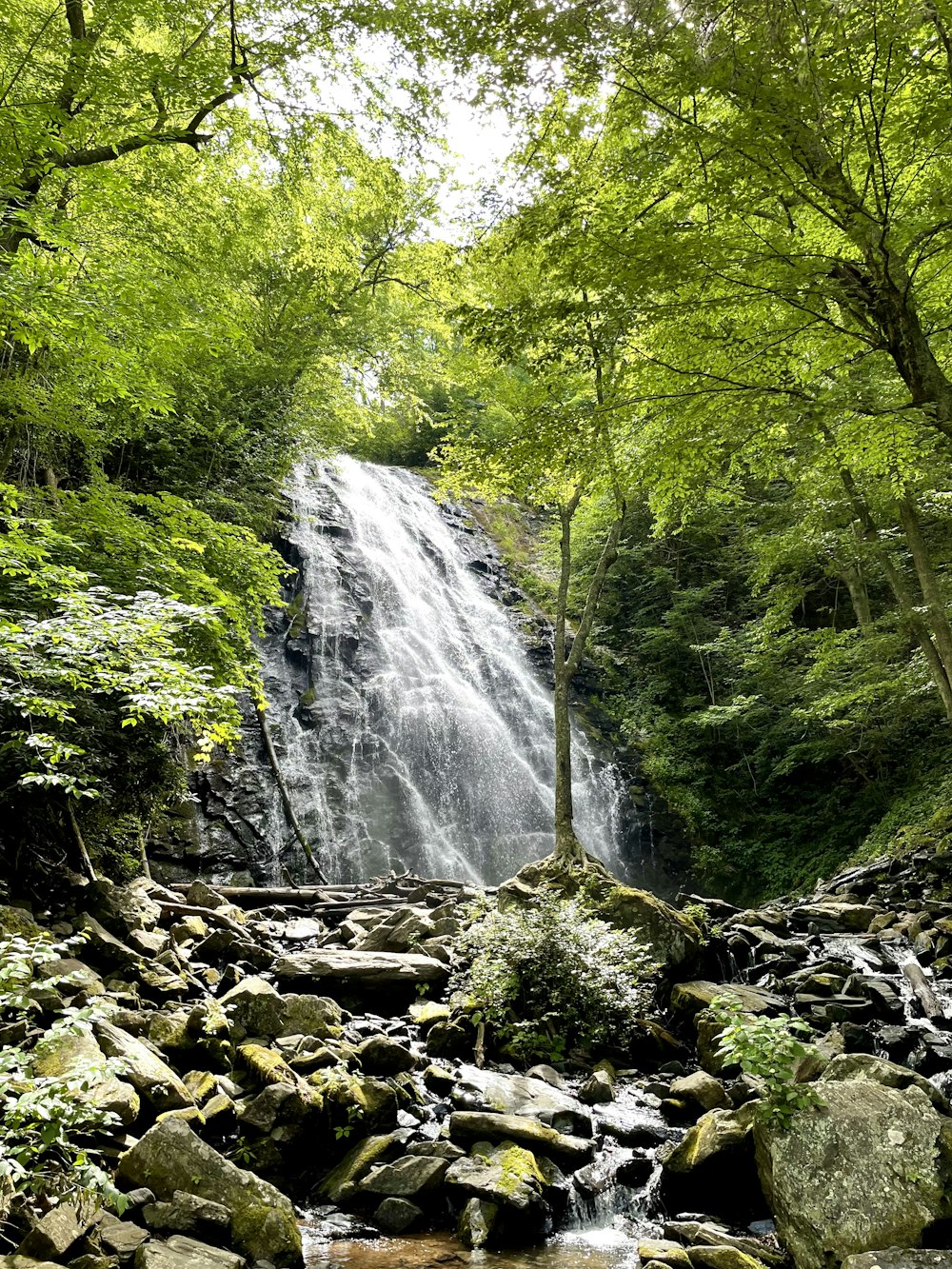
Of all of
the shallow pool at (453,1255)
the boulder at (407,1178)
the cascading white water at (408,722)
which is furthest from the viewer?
the cascading white water at (408,722)

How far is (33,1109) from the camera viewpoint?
2684 millimetres

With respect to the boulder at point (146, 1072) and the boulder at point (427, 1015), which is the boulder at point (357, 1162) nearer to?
the boulder at point (146, 1072)

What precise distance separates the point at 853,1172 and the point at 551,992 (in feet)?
11.2

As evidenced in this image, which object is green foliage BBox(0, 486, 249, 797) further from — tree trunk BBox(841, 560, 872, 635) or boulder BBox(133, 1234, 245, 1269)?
tree trunk BBox(841, 560, 872, 635)

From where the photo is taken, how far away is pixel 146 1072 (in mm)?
4238

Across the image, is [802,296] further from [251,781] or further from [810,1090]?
[251,781]

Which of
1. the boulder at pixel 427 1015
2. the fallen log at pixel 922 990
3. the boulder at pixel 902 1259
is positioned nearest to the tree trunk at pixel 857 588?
the fallen log at pixel 922 990

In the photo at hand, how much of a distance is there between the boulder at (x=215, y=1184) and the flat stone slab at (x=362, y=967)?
3163 mm

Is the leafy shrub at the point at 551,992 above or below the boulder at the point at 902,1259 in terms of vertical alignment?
below

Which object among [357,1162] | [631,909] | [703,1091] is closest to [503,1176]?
[357,1162]

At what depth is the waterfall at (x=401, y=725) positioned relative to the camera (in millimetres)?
14562

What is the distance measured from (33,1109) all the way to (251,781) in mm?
11643

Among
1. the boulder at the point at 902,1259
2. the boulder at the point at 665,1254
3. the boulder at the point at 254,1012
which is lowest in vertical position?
the boulder at the point at 665,1254

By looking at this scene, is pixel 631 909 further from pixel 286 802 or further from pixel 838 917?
pixel 286 802
